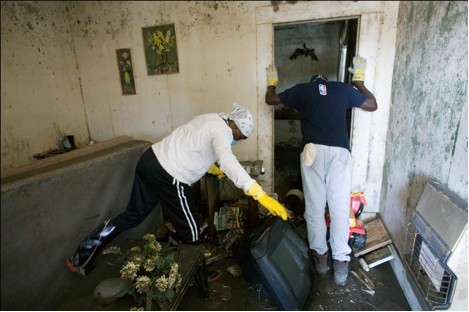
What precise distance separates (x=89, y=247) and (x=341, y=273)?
174cm

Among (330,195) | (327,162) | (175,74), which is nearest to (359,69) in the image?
(327,162)

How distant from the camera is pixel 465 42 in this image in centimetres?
114

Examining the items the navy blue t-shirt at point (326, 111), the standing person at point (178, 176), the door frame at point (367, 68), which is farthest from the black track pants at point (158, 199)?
the door frame at point (367, 68)

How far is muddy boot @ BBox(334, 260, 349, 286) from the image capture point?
175 cm

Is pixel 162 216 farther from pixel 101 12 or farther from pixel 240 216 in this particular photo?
pixel 101 12

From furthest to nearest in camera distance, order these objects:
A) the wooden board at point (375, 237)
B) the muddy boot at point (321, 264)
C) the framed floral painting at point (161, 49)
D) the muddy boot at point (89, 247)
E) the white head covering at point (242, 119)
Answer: the framed floral painting at point (161, 49) < the wooden board at point (375, 237) < the muddy boot at point (321, 264) < the white head covering at point (242, 119) < the muddy boot at point (89, 247)

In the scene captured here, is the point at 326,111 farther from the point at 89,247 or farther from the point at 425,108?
the point at 89,247

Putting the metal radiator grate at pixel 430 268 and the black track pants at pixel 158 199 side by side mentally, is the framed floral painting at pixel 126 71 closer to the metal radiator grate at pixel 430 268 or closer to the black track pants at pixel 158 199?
the black track pants at pixel 158 199

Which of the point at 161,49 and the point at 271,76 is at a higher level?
the point at 161,49

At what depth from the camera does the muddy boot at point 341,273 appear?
1749 mm

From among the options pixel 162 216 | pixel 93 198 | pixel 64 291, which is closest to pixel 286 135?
pixel 162 216

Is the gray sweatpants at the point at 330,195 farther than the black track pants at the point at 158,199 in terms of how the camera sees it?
Yes

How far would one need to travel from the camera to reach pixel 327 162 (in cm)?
175

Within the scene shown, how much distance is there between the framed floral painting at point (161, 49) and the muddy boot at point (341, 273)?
7.62ft
